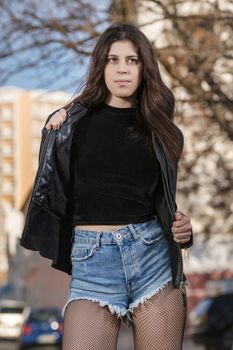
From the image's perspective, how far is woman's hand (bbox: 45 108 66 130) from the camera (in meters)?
3.86

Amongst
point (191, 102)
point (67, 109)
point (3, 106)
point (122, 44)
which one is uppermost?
point (3, 106)

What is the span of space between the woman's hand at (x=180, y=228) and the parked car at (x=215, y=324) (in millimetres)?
19548

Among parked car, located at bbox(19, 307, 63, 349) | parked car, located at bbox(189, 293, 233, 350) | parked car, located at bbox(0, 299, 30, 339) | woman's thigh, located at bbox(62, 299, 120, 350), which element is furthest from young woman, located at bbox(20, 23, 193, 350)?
parked car, located at bbox(0, 299, 30, 339)

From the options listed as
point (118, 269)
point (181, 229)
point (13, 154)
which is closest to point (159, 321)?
point (118, 269)

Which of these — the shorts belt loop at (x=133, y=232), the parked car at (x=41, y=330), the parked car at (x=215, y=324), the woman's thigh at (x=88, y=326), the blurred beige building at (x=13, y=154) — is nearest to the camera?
the woman's thigh at (x=88, y=326)

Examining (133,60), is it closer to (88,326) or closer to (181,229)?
(181,229)

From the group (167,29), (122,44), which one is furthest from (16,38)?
(122,44)

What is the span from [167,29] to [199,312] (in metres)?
13.3

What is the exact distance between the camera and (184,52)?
470 inches

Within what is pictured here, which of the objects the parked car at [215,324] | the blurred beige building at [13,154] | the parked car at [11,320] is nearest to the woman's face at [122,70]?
the parked car at [215,324]

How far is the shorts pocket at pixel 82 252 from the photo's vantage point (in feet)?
12.4

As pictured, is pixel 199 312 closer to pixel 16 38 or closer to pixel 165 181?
pixel 16 38

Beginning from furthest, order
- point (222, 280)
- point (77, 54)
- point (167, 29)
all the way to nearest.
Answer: point (222, 280), point (167, 29), point (77, 54)

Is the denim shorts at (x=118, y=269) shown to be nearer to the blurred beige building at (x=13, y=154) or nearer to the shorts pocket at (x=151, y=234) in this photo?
the shorts pocket at (x=151, y=234)
